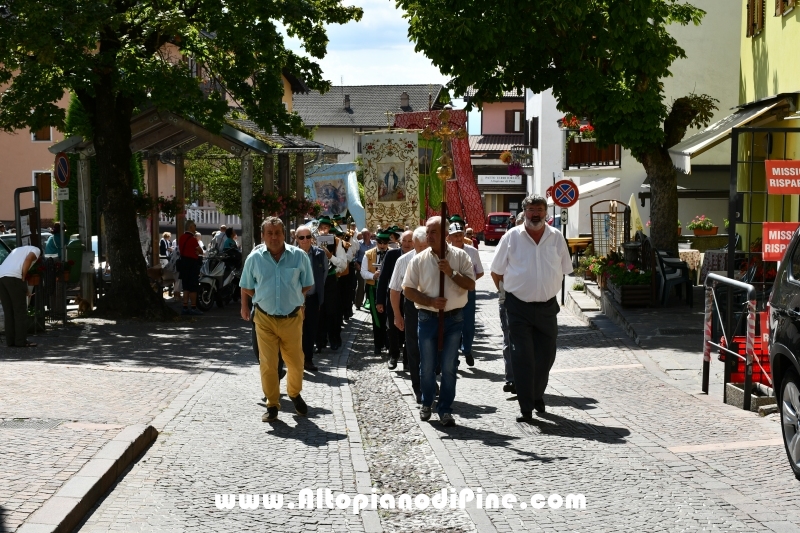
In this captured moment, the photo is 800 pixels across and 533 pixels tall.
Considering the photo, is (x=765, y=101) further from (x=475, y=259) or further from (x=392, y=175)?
(x=392, y=175)

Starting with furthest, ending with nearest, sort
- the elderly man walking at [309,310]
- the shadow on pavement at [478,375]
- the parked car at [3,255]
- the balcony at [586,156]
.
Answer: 1. the balcony at [586,156]
2. the parked car at [3,255]
3. the elderly man walking at [309,310]
4. the shadow on pavement at [478,375]

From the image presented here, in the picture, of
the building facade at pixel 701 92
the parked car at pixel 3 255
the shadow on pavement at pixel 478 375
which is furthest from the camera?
the building facade at pixel 701 92

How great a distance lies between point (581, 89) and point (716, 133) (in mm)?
2985

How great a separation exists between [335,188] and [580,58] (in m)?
28.8

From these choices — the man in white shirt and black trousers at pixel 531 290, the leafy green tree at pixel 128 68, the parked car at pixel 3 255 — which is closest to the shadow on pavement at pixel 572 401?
the man in white shirt and black trousers at pixel 531 290

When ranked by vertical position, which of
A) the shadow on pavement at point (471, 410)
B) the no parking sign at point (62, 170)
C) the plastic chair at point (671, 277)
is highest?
the no parking sign at point (62, 170)

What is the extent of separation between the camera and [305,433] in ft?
32.2

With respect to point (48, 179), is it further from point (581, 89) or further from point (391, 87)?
point (391, 87)

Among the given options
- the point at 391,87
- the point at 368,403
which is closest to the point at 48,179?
the point at 368,403

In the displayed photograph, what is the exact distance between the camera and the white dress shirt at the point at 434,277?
1009 cm

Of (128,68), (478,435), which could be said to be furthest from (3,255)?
(478,435)

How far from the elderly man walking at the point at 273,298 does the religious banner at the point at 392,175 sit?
68.5 ft

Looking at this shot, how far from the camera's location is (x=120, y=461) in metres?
8.17

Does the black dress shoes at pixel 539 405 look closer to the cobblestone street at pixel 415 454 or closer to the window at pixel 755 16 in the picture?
the cobblestone street at pixel 415 454
